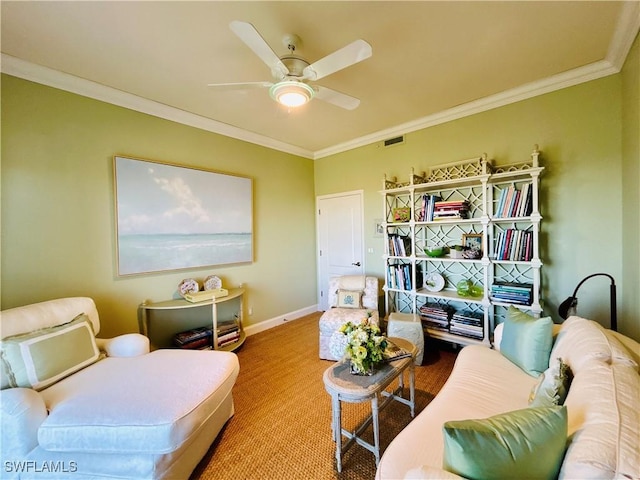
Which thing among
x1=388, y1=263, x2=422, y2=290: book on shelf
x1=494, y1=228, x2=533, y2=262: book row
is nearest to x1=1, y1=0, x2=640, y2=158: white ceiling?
x1=494, y1=228, x2=533, y2=262: book row

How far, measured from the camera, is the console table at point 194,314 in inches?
104

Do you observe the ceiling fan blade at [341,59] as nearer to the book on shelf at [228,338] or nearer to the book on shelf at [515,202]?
the book on shelf at [515,202]

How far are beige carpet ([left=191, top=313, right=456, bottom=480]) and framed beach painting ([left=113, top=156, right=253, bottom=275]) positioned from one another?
135cm

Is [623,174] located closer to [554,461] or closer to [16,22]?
[554,461]

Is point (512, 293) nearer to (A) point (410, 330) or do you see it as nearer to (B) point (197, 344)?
(A) point (410, 330)

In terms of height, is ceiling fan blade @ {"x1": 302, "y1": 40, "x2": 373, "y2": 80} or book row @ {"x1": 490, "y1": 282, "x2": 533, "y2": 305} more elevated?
ceiling fan blade @ {"x1": 302, "y1": 40, "x2": 373, "y2": 80}

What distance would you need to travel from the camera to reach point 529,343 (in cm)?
167

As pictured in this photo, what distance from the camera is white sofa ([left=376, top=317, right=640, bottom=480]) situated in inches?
28.4

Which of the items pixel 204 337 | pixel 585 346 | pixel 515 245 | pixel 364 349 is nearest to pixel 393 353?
pixel 364 349

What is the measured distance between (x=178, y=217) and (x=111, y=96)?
1282mm

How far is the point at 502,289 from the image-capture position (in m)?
2.50

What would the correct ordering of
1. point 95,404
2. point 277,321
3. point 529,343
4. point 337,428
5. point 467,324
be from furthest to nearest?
point 277,321, point 467,324, point 529,343, point 337,428, point 95,404

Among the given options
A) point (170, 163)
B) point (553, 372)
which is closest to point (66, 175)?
point (170, 163)

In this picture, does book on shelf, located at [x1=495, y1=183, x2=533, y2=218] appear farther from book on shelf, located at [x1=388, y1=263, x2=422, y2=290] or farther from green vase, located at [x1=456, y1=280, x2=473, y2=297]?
book on shelf, located at [x1=388, y1=263, x2=422, y2=290]
